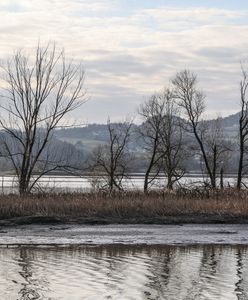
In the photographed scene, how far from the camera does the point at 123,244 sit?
1695cm

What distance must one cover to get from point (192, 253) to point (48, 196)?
1398cm

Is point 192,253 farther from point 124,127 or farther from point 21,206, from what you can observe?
point 124,127

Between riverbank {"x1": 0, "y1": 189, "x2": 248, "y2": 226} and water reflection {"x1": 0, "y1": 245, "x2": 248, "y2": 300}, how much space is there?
7.71m

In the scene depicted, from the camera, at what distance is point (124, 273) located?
38.1 ft

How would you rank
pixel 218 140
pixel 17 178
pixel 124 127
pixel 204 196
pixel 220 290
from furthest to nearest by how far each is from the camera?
pixel 218 140, pixel 124 127, pixel 17 178, pixel 204 196, pixel 220 290

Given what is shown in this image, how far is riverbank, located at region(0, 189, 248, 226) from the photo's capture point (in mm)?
23625

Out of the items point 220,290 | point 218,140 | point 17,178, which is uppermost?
point 218,140

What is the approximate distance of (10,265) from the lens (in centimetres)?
1245

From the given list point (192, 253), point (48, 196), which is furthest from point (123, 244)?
point (48, 196)

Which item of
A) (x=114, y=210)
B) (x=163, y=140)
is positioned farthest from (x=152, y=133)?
(x=114, y=210)

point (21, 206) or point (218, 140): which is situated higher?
point (218, 140)

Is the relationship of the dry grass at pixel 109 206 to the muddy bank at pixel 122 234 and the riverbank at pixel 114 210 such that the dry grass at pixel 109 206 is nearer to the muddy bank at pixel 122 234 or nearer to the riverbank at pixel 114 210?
the riverbank at pixel 114 210

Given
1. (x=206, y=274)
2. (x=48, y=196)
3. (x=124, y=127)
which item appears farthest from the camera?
(x=124, y=127)

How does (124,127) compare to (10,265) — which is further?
(124,127)
